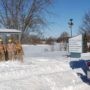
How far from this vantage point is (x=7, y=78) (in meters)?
13.7

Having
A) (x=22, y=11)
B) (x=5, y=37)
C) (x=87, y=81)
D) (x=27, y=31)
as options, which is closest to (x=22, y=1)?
(x=22, y=11)

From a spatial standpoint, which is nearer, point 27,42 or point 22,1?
point 22,1

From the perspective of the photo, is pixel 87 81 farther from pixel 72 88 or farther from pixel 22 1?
pixel 22 1

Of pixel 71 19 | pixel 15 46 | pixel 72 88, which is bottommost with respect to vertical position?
pixel 72 88

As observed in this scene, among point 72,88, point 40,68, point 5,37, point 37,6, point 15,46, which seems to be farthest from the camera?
point 37,6

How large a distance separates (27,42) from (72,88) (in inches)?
1279

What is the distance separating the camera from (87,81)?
14.5m

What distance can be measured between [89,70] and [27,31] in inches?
1058

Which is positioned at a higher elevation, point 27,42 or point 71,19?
point 71,19

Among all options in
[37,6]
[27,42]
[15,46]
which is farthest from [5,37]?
[27,42]

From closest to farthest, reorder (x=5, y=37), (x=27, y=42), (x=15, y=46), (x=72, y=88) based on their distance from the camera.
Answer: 1. (x=72, y=88)
2. (x=15, y=46)
3. (x=5, y=37)
4. (x=27, y=42)

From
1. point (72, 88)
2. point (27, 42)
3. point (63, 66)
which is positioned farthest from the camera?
point (27, 42)

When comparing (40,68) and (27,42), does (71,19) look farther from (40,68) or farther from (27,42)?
(40,68)

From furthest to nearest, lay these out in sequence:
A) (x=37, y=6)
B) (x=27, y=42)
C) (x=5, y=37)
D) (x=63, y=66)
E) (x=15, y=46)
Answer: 1. (x=27, y=42)
2. (x=37, y=6)
3. (x=5, y=37)
4. (x=15, y=46)
5. (x=63, y=66)
